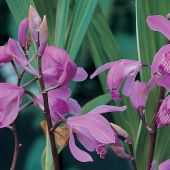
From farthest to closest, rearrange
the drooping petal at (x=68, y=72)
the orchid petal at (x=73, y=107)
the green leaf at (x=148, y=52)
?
the green leaf at (x=148, y=52), the orchid petal at (x=73, y=107), the drooping petal at (x=68, y=72)

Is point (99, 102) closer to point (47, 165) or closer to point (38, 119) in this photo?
point (47, 165)

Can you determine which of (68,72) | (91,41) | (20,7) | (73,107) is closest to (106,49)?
(91,41)

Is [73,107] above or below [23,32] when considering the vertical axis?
below

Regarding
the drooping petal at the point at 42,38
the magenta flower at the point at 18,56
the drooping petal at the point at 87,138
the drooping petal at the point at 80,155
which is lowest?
the drooping petal at the point at 80,155

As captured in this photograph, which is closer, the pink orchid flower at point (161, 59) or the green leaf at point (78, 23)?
the pink orchid flower at point (161, 59)

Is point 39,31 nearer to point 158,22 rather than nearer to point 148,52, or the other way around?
point 158,22

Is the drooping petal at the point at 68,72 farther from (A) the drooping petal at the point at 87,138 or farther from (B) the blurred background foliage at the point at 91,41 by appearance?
(B) the blurred background foliage at the point at 91,41

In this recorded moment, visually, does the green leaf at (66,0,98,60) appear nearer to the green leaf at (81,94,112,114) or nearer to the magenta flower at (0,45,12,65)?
the green leaf at (81,94,112,114)

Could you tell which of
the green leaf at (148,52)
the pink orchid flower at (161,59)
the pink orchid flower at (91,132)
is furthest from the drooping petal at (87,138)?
the green leaf at (148,52)
